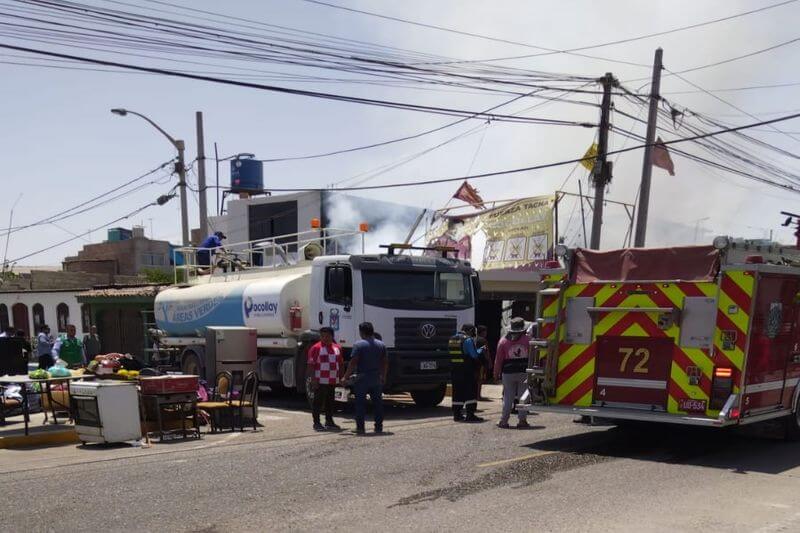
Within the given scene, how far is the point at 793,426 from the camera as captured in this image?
35.2 ft

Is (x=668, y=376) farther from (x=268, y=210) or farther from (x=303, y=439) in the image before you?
(x=268, y=210)

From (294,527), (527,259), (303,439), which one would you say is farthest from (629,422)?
(527,259)

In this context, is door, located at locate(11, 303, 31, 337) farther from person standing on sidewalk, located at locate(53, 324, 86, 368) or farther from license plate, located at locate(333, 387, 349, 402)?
license plate, located at locate(333, 387, 349, 402)

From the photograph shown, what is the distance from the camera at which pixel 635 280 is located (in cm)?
1026

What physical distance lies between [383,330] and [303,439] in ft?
11.7

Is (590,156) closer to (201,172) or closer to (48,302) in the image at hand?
(201,172)

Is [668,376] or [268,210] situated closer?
[668,376]

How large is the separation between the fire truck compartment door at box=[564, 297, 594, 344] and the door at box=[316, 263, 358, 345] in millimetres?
4864

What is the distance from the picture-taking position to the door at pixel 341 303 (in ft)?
48.1

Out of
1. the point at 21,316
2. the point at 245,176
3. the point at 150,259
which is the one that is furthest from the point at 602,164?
the point at 150,259

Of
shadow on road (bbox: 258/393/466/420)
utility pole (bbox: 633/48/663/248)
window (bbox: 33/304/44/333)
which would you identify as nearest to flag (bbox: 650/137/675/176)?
utility pole (bbox: 633/48/663/248)

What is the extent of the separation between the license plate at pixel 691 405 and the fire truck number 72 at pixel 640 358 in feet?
1.92

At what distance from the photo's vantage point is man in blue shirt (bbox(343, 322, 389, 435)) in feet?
39.5

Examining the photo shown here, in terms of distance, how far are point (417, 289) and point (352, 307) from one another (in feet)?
4.51
